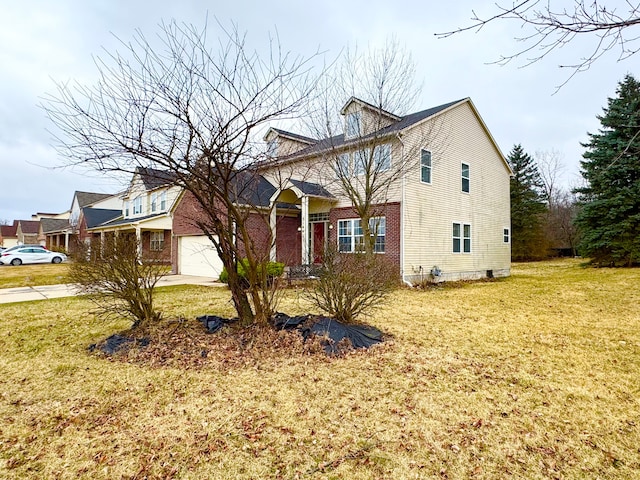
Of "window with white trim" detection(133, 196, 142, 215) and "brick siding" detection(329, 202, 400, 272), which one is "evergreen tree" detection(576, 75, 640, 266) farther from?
"window with white trim" detection(133, 196, 142, 215)

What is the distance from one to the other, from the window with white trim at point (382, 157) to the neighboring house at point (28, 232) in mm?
53790

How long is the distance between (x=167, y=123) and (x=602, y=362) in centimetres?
669

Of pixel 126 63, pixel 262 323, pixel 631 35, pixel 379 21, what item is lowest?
pixel 262 323

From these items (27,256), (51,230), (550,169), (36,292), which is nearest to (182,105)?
(36,292)

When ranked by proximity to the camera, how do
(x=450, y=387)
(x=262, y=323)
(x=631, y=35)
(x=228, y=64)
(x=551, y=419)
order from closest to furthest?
(x=631, y=35) < (x=551, y=419) < (x=450, y=387) < (x=228, y=64) < (x=262, y=323)

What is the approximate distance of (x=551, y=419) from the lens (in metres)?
3.34

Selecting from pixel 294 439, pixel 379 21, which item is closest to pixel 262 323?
pixel 294 439

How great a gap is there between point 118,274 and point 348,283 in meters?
3.67

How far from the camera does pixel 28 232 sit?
1928 inches

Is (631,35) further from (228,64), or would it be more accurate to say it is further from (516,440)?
(228,64)

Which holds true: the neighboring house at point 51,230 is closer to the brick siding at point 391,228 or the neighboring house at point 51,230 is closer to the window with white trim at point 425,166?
the brick siding at point 391,228

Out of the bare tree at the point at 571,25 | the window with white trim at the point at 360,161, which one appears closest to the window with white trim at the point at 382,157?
the window with white trim at the point at 360,161

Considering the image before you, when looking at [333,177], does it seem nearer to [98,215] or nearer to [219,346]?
[219,346]

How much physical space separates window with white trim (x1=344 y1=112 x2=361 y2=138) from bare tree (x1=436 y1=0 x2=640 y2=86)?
407 inches
